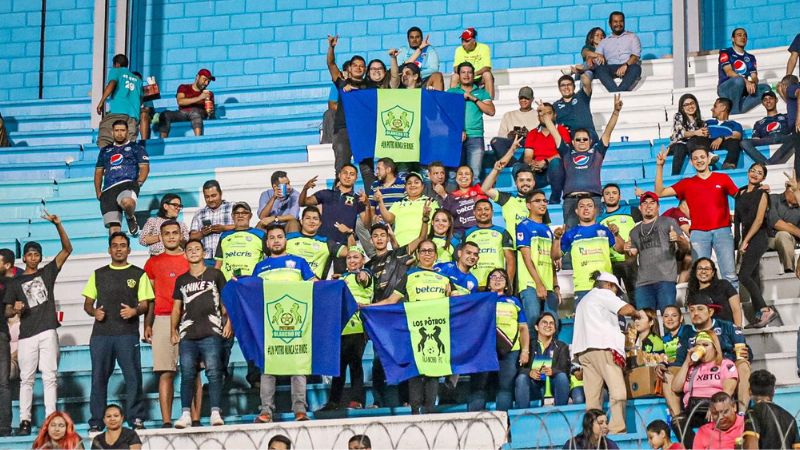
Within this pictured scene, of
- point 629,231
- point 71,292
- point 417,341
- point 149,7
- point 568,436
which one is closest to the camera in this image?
point 568,436

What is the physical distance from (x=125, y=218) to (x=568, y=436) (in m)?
6.80

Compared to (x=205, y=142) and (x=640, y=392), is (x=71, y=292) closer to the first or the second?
(x=205, y=142)

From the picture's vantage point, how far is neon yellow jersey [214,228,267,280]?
15633mm

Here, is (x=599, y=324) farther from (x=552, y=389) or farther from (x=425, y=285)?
(x=425, y=285)

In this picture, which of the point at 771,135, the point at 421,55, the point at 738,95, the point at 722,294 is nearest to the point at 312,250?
the point at 722,294

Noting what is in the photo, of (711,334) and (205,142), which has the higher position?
(205,142)

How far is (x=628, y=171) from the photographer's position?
60.7 ft

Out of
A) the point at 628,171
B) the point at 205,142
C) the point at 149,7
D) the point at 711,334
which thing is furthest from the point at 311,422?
the point at 149,7

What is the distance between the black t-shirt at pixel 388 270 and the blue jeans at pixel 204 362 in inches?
66.3

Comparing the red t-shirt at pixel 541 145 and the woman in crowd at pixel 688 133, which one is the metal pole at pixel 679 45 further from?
the red t-shirt at pixel 541 145

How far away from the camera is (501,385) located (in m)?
14.5

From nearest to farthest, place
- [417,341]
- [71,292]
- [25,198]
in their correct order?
[417,341], [71,292], [25,198]

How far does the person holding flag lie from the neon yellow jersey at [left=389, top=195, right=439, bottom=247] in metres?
1.39

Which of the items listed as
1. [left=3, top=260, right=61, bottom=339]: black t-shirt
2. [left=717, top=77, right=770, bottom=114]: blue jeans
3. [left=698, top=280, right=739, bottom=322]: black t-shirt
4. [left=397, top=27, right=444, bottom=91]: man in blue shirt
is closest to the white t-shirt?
[left=698, top=280, right=739, bottom=322]: black t-shirt
